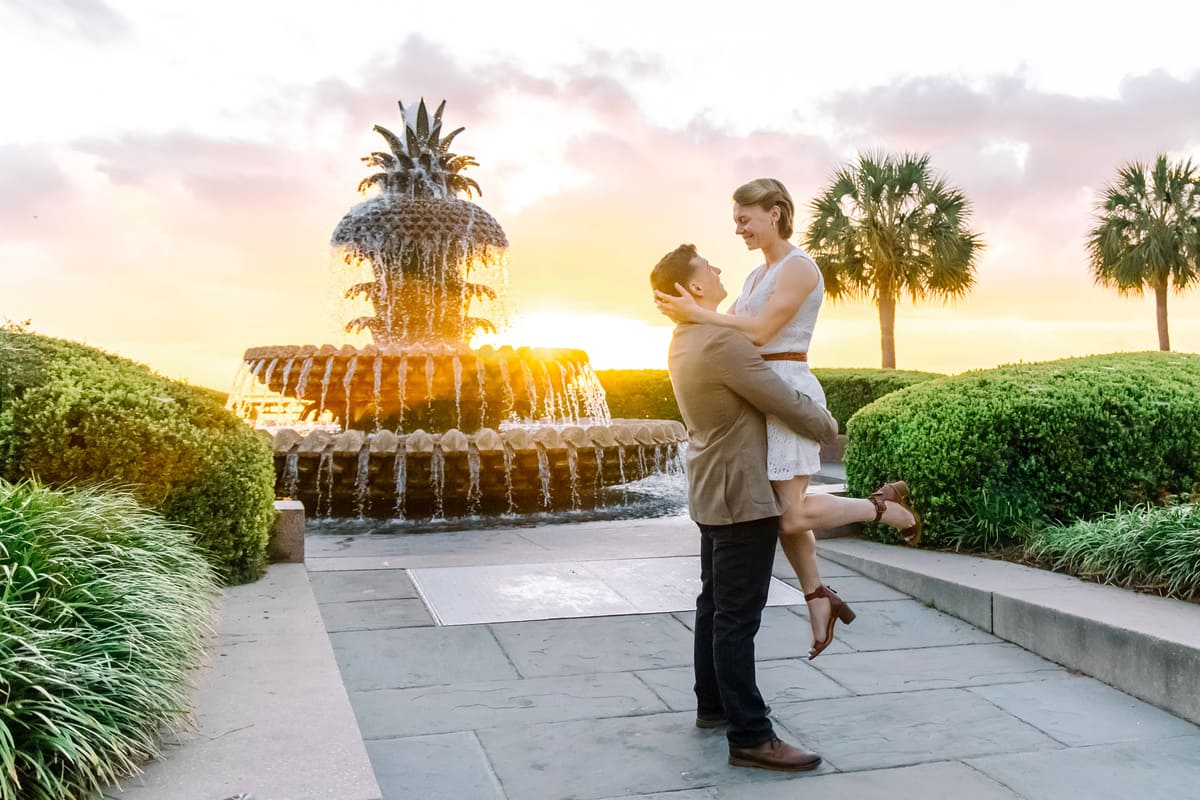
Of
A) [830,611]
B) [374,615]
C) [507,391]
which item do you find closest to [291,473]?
[507,391]

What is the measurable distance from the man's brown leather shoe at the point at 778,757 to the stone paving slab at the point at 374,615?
2.51m

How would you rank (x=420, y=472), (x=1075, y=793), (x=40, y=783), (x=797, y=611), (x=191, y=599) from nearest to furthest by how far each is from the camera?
1. (x=40, y=783)
2. (x=1075, y=793)
3. (x=191, y=599)
4. (x=797, y=611)
5. (x=420, y=472)

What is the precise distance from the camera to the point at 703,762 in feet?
11.7

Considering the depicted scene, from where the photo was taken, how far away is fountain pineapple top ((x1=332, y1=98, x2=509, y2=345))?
13.5 m

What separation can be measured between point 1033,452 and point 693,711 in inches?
154

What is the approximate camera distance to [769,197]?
3746mm

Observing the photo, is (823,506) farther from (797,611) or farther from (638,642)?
(797,611)

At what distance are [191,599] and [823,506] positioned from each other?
290 cm

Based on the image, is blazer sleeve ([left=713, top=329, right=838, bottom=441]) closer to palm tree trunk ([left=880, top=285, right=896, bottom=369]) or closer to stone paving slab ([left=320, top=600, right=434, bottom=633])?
stone paving slab ([left=320, top=600, right=434, bottom=633])

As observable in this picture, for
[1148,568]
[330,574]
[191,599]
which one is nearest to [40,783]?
[191,599]

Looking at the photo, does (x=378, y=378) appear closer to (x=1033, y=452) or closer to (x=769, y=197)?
(x=1033, y=452)

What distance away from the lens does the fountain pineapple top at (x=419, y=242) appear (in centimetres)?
1348

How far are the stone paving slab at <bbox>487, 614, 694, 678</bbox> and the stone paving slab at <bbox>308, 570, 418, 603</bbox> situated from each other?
3.41ft

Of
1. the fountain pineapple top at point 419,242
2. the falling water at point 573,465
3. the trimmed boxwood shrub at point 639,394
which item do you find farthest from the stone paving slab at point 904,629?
the trimmed boxwood shrub at point 639,394
